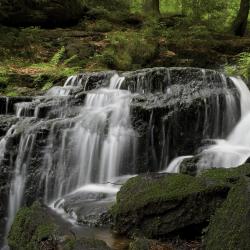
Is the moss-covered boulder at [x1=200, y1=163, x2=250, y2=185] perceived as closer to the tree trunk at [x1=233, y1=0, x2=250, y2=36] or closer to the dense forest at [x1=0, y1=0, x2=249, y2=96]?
the dense forest at [x1=0, y1=0, x2=249, y2=96]

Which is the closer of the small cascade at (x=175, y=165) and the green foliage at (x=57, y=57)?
the small cascade at (x=175, y=165)

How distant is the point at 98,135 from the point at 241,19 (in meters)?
12.7

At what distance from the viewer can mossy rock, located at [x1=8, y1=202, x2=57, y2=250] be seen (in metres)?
6.19

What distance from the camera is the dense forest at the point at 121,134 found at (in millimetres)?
6539

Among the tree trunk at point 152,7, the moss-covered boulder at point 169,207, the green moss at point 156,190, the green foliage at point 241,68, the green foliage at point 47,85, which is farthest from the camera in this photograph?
the tree trunk at point 152,7

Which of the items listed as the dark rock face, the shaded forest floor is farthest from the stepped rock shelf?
the dark rock face

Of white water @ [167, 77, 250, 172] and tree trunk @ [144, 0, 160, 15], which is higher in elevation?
tree trunk @ [144, 0, 160, 15]

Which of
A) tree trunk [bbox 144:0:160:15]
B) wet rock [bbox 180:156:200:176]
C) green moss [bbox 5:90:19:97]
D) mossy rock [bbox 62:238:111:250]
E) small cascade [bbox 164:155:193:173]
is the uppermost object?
tree trunk [bbox 144:0:160:15]

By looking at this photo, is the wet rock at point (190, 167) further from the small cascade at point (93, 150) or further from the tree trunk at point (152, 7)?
the tree trunk at point (152, 7)

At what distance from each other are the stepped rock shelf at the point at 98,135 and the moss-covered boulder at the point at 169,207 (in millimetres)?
1454

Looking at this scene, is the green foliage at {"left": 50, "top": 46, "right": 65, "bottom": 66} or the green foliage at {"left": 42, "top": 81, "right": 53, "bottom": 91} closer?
the green foliage at {"left": 42, "top": 81, "right": 53, "bottom": 91}

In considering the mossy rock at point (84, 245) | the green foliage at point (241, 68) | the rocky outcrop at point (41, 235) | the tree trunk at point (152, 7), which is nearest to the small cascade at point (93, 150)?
the rocky outcrop at point (41, 235)

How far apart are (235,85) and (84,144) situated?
15.6 ft

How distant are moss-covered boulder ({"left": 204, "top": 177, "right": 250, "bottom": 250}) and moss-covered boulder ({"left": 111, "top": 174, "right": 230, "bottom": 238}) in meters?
0.76
